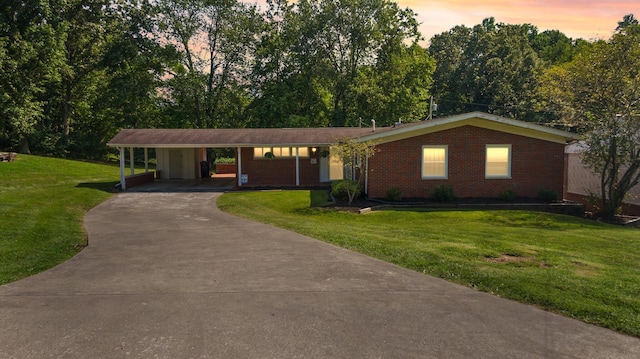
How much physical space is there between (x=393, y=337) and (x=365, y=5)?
3876 cm

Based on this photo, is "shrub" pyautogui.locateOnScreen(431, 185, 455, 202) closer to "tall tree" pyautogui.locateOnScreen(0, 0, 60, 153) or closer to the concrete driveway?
the concrete driveway

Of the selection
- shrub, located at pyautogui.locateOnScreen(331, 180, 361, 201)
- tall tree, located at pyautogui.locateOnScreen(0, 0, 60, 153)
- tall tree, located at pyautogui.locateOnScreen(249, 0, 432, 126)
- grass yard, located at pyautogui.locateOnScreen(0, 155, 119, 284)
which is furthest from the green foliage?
tall tree, located at pyautogui.locateOnScreen(0, 0, 60, 153)

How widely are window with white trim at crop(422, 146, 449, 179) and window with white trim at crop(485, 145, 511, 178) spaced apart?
1.78 m

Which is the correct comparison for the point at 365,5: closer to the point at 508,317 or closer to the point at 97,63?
the point at 97,63

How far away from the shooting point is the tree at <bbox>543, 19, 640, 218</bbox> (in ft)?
51.1

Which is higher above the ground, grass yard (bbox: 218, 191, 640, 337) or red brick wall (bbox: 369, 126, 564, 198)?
red brick wall (bbox: 369, 126, 564, 198)

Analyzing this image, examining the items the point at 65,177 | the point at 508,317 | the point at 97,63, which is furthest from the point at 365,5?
the point at 508,317

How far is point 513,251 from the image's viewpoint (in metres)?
8.49

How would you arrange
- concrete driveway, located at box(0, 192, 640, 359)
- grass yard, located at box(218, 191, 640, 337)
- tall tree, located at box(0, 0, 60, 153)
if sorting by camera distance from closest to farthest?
concrete driveway, located at box(0, 192, 640, 359) → grass yard, located at box(218, 191, 640, 337) → tall tree, located at box(0, 0, 60, 153)

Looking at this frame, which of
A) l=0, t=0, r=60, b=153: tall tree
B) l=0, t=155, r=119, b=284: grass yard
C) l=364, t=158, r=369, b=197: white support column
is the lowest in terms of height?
l=0, t=155, r=119, b=284: grass yard

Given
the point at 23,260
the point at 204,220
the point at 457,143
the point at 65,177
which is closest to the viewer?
the point at 23,260

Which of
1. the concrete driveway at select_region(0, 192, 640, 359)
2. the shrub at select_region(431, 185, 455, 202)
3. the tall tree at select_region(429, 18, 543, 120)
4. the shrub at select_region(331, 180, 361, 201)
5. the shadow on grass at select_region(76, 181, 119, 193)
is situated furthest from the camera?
the tall tree at select_region(429, 18, 543, 120)

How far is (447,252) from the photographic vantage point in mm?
8266

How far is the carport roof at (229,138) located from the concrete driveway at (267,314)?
567 inches
